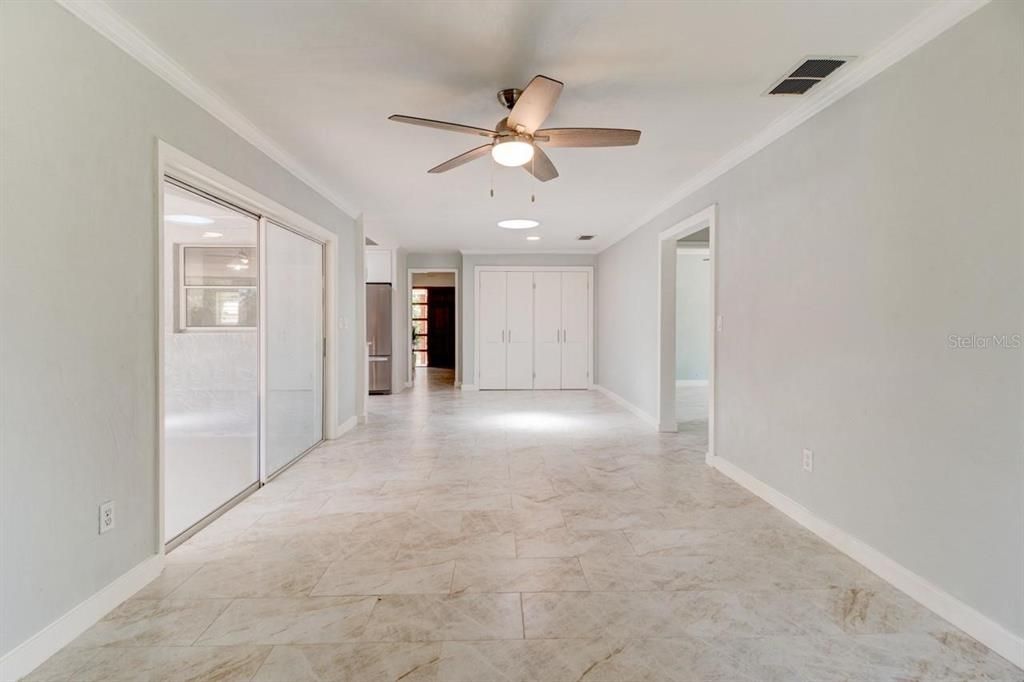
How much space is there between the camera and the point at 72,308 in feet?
6.04

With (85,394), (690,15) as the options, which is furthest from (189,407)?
(690,15)

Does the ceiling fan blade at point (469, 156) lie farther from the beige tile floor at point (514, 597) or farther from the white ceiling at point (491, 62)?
the beige tile floor at point (514, 597)

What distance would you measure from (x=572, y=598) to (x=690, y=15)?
2.46m

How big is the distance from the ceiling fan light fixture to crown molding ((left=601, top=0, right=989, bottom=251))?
1.56 m

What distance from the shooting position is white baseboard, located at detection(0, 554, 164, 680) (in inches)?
63.6

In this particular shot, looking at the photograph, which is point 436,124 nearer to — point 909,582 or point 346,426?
point 909,582

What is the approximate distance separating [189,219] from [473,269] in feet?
15.3

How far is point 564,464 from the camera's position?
164 inches

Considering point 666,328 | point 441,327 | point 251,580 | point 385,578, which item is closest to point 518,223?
point 666,328

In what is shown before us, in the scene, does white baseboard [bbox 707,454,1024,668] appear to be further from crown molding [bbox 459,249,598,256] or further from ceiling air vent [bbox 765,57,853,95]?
crown molding [bbox 459,249,598,256]

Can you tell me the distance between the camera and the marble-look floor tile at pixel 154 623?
6.06ft

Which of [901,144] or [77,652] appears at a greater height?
[901,144]

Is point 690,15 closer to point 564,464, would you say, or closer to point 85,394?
point 85,394

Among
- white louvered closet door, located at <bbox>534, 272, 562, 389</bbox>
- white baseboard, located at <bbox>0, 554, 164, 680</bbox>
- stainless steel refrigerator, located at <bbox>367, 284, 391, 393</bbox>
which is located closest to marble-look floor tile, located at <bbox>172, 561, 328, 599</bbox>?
white baseboard, located at <bbox>0, 554, 164, 680</bbox>
